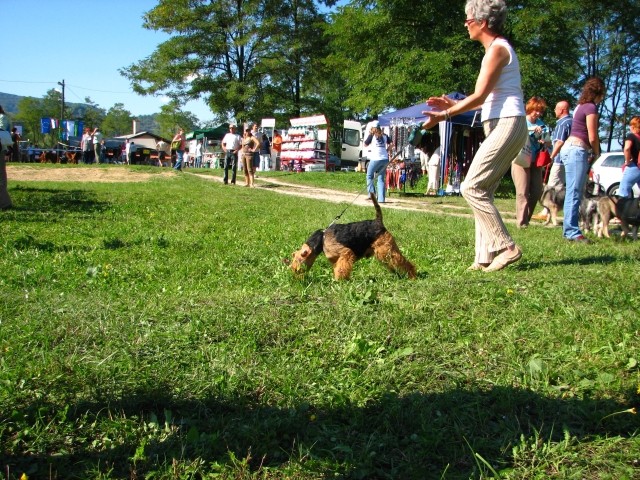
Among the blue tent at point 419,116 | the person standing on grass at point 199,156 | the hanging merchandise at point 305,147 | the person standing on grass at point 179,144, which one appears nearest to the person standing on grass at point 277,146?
the hanging merchandise at point 305,147

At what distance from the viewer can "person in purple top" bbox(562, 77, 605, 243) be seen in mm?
6559

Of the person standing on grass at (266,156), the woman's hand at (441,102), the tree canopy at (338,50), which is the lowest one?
the woman's hand at (441,102)

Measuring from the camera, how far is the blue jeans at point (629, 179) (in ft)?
27.5

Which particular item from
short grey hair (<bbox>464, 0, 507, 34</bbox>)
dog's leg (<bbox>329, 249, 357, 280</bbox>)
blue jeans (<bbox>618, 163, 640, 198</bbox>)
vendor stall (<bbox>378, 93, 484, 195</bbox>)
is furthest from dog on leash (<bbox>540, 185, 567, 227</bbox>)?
vendor stall (<bbox>378, 93, 484, 195</bbox>)

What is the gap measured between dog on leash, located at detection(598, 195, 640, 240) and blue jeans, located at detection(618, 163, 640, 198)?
1.96ft

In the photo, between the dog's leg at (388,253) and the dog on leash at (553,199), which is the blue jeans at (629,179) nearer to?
the dog on leash at (553,199)

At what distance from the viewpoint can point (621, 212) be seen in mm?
8008

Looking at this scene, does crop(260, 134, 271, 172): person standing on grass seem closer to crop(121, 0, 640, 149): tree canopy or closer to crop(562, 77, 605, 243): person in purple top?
crop(121, 0, 640, 149): tree canopy

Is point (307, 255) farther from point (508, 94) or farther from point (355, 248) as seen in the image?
point (508, 94)

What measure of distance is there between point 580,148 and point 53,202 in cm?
994

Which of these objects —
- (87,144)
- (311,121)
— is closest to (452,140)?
(311,121)

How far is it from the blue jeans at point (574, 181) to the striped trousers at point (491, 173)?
2734 millimetres

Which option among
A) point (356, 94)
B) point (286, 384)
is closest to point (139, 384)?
point (286, 384)

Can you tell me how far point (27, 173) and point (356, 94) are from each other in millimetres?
14869
